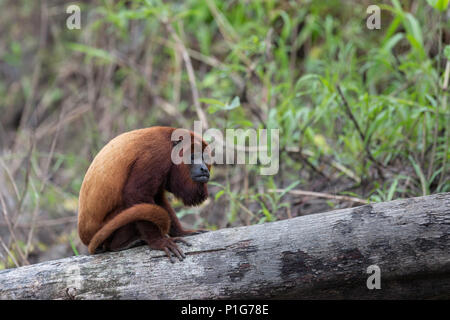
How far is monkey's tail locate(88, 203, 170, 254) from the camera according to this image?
115 inches

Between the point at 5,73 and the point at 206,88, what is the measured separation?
15.8 ft

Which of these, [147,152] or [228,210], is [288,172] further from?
[147,152]

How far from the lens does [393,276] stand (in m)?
2.70

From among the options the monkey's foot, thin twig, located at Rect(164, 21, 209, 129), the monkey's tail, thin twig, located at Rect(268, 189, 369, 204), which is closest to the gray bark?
the monkey's foot

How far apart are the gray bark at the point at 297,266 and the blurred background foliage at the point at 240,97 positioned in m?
1.08

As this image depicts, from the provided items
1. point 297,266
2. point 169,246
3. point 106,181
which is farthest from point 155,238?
point 297,266

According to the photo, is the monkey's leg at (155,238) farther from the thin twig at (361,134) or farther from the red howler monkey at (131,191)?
the thin twig at (361,134)

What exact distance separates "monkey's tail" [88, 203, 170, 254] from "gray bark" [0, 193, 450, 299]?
0.19 m

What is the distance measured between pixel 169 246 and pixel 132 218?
299 millimetres

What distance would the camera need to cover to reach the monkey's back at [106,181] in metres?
3.04

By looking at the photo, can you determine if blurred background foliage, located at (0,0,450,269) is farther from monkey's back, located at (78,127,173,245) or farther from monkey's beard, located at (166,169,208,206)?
monkey's back, located at (78,127,173,245)

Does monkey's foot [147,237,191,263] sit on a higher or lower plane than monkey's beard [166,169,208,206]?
lower

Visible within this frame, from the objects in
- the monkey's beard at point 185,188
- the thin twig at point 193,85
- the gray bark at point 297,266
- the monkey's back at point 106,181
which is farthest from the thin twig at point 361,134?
the monkey's back at point 106,181
